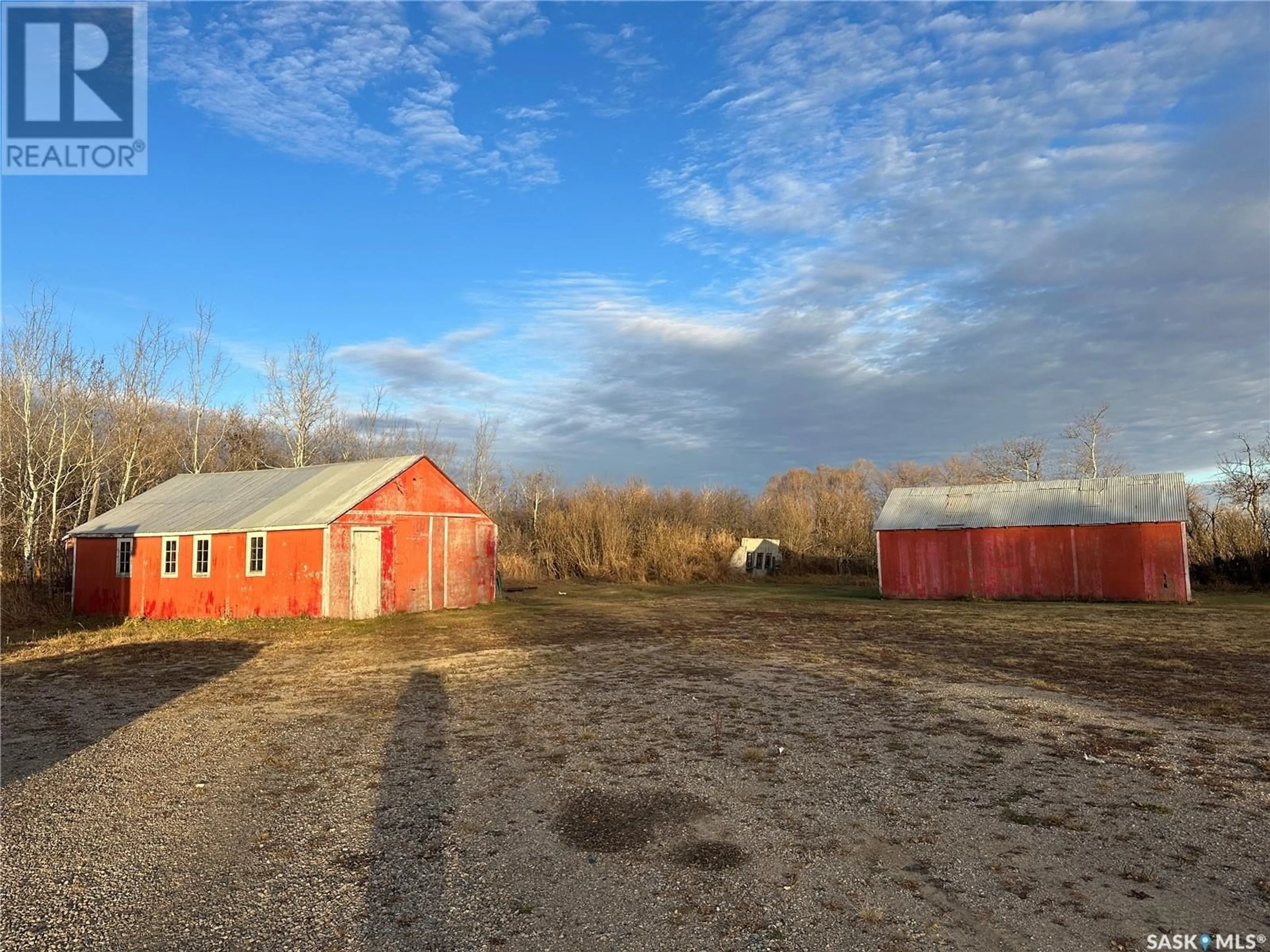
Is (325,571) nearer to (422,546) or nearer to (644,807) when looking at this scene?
(422,546)

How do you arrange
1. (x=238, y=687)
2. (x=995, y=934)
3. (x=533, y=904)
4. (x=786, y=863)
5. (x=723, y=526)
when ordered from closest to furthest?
(x=995, y=934)
(x=533, y=904)
(x=786, y=863)
(x=238, y=687)
(x=723, y=526)

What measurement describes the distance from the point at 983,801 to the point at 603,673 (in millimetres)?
7115

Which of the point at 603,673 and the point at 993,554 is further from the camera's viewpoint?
the point at 993,554

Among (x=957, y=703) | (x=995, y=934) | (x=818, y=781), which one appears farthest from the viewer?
(x=957, y=703)

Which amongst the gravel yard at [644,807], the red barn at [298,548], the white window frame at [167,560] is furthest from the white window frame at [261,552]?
the gravel yard at [644,807]

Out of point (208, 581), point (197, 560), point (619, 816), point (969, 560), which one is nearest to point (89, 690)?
point (619, 816)

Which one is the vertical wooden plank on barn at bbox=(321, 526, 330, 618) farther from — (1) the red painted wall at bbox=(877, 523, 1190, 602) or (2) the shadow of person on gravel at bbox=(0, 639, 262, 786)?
(1) the red painted wall at bbox=(877, 523, 1190, 602)

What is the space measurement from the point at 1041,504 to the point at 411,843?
90.7ft

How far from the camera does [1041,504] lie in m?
27.8

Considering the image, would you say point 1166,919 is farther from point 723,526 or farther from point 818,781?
point 723,526

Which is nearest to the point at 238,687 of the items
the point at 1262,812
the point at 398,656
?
the point at 398,656

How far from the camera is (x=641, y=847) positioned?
5125 millimetres

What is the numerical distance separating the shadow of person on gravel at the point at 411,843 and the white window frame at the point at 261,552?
14.3m

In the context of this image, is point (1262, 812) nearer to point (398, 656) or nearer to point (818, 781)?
point (818, 781)
